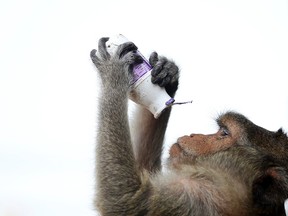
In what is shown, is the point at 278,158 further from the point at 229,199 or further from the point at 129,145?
the point at 129,145

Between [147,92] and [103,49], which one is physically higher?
[103,49]

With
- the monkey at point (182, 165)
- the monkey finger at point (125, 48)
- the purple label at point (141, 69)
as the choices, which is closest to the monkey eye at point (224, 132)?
the monkey at point (182, 165)

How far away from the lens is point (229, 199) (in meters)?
4.25

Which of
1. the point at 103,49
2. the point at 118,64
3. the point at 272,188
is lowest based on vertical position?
the point at 272,188

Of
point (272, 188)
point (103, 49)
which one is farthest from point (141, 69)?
point (272, 188)

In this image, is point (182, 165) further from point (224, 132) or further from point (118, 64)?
point (118, 64)

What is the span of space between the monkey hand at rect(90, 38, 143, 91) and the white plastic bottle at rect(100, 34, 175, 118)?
0.05m

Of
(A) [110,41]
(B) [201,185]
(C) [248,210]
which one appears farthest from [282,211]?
(A) [110,41]

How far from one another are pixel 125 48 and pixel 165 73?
12.2 inches

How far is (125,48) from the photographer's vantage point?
14.2ft

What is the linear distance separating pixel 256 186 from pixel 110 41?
4.44 ft

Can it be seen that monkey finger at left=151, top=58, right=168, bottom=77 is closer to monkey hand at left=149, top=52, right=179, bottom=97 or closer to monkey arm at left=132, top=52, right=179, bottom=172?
monkey hand at left=149, top=52, right=179, bottom=97

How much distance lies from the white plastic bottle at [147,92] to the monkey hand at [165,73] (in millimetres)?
42

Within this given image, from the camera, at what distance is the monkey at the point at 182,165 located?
410 centimetres
